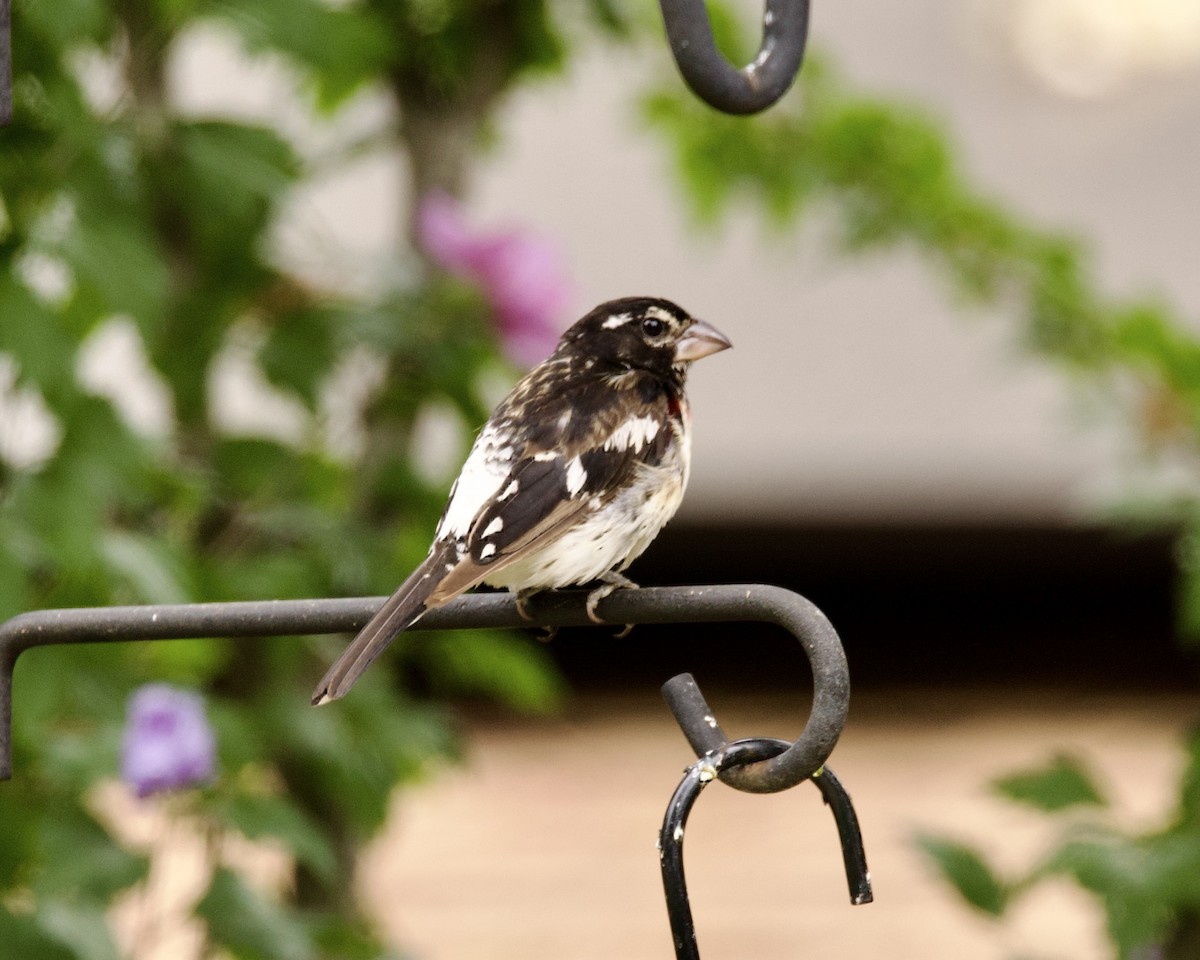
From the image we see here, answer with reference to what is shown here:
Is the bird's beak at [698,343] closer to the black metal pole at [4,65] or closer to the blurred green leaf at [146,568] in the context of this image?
the blurred green leaf at [146,568]

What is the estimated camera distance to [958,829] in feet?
17.2

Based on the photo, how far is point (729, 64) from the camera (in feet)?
5.05

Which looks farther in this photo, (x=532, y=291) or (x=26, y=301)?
(x=532, y=291)

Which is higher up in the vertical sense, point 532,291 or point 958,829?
point 532,291

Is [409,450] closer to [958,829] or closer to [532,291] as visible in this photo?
[532,291]

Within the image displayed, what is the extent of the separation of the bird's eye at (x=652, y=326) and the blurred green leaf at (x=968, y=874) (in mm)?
1016

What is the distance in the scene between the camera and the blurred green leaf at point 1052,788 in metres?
2.73

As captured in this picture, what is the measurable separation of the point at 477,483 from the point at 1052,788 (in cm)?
118

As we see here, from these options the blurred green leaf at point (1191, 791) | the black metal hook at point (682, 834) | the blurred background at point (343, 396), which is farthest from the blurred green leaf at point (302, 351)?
the black metal hook at point (682, 834)

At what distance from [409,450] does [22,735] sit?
0.90 metres

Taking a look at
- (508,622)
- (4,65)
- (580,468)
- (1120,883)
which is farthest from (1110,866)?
(4,65)

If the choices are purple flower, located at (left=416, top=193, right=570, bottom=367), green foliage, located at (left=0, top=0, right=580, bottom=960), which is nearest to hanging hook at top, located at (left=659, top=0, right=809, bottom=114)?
green foliage, located at (left=0, top=0, right=580, bottom=960)

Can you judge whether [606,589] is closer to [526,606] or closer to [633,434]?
[526,606]

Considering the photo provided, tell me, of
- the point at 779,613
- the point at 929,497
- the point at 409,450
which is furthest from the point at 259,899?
the point at 929,497
